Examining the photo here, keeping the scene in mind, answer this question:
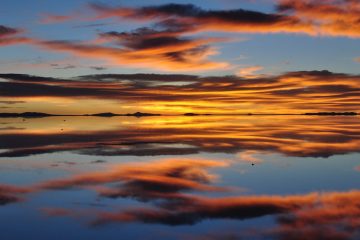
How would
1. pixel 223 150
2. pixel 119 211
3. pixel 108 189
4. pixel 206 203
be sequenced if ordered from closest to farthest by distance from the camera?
pixel 119 211 < pixel 206 203 < pixel 108 189 < pixel 223 150

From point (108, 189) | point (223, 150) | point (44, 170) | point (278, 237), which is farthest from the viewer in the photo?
point (223, 150)

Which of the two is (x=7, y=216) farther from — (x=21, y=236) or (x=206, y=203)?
(x=206, y=203)

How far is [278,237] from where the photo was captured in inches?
325

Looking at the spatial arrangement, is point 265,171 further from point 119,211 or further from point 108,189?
point 119,211

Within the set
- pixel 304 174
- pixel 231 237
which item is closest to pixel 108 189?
pixel 231 237

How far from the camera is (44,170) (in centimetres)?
1656

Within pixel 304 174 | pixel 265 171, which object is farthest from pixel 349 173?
pixel 265 171

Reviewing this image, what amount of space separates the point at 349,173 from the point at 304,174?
1.71m

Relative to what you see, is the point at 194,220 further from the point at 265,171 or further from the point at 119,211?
the point at 265,171

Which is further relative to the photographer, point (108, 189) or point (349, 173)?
point (349, 173)

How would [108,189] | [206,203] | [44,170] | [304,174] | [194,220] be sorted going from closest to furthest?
1. [194,220]
2. [206,203]
3. [108,189]
4. [304,174]
5. [44,170]

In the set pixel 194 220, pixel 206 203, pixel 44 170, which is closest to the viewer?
pixel 194 220

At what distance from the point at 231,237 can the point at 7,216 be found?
17.3ft

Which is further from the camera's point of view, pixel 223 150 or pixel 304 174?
pixel 223 150
